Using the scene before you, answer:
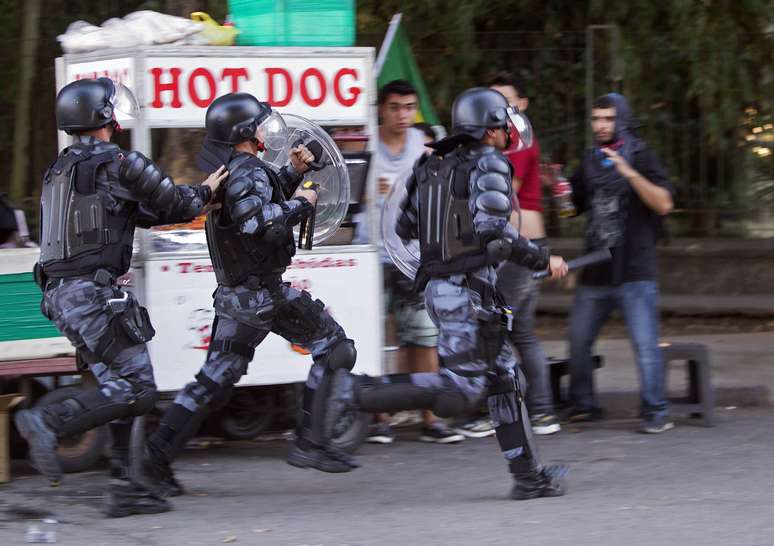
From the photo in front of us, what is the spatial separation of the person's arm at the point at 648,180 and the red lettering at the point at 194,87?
7.34ft

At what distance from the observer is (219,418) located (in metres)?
7.53

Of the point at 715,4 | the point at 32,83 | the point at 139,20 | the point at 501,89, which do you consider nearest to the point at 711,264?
the point at 715,4

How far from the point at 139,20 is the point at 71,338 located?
6.33 ft

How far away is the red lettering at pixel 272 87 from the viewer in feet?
22.7

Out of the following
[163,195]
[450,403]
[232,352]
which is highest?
[163,195]

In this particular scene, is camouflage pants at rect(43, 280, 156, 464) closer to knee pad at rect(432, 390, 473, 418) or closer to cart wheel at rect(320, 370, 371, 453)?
cart wheel at rect(320, 370, 371, 453)

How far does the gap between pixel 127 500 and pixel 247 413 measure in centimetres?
189

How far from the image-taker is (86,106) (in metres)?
5.77

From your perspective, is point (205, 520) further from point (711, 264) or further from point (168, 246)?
point (711, 264)

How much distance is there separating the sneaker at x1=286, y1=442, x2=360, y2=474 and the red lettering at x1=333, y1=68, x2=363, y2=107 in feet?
6.49

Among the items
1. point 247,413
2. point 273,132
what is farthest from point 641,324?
point 273,132

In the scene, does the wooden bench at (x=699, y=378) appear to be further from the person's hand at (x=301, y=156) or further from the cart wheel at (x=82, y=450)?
the cart wheel at (x=82, y=450)

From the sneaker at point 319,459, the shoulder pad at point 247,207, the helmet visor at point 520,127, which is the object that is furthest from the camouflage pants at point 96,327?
the helmet visor at point 520,127

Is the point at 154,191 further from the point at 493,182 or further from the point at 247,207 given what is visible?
the point at 493,182
